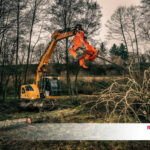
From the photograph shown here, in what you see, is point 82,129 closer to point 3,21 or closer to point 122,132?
point 122,132

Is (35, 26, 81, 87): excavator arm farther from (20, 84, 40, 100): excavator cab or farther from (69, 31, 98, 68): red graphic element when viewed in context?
(69, 31, 98, 68): red graphic element

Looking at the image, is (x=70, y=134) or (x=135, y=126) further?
(x=70, y=134)

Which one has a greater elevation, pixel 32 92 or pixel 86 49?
pixel 86 49

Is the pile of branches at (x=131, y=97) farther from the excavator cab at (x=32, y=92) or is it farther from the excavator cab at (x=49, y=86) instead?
the excavator cab at (x=32, y=92)

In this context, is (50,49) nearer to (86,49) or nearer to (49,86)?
(49,86)

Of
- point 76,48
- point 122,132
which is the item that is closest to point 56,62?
point 76,48

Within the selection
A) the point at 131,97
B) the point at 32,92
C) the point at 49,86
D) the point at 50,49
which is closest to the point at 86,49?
the point at 131,97

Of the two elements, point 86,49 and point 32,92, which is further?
point 32,92

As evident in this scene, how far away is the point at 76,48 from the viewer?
22.1 ft

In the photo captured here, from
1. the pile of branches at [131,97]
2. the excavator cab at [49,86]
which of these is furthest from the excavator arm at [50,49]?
the pile of branches at [131,97]

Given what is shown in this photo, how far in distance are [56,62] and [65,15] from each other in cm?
1022

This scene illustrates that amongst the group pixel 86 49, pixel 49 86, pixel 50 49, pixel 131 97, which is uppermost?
pixel 50 49

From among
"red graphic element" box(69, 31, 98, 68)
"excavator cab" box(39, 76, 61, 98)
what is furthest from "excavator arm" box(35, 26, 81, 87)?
"red graphic element" box(69, 31, 98, 68)

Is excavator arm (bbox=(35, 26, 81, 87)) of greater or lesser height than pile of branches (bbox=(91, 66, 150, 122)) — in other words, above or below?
above
